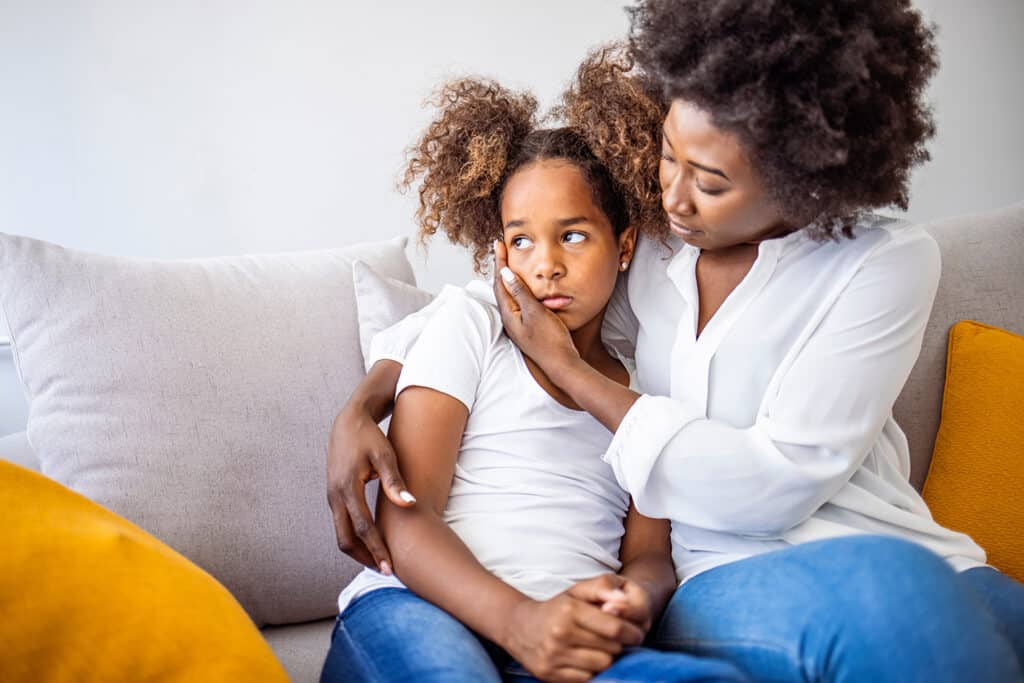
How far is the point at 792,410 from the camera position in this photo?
1.11 m

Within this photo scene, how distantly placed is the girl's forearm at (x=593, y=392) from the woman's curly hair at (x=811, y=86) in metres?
0.30

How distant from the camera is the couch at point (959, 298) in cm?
160

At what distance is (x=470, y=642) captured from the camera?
1009 millimetres

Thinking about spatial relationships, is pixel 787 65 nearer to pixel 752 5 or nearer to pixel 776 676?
pixel 752 5

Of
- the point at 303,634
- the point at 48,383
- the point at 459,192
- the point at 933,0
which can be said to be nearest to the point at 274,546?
the point at 303,634

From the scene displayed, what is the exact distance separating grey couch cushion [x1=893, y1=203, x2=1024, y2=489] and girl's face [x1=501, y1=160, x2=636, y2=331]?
0.65 m

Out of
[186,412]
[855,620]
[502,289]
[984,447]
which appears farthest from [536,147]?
[984,447]

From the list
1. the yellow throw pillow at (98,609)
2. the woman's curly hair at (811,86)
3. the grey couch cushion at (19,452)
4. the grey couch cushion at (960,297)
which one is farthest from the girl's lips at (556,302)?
the grey couch cushion at (19,452)

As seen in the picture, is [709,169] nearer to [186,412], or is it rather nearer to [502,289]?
[502,289]

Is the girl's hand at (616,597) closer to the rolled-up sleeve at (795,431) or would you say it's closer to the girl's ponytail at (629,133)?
the rolled-up sleeve at (795,431)

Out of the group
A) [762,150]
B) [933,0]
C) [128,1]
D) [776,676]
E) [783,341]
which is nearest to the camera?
[776,676]

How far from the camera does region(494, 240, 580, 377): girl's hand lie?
47.4 inches

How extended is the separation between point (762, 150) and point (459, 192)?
0.49m

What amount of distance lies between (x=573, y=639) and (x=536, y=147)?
0.72 metres
